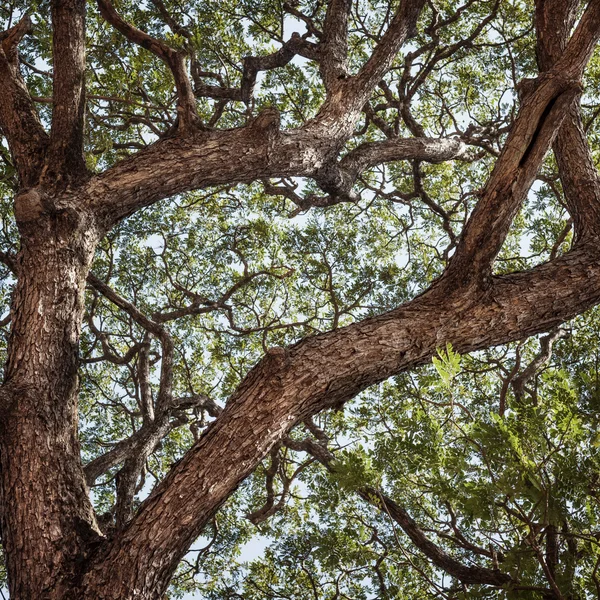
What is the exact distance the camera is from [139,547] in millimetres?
2574

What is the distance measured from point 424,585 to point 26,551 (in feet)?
11.4

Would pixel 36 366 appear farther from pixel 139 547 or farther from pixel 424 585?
pixel 424 585

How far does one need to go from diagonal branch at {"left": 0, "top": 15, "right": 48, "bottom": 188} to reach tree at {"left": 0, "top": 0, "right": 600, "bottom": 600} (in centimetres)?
2

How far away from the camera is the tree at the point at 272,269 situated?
2664 millimetres

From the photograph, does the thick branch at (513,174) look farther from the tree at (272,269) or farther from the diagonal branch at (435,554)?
the diagonal branch at (435,554)

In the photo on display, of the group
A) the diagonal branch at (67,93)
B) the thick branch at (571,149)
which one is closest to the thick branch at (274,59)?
the diagonal branch at (67,93)

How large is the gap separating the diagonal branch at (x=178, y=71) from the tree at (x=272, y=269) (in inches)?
Result: 0.6

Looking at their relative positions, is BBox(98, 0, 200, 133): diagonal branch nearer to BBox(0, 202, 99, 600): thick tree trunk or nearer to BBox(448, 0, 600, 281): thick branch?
BBox(0, 202, 99, 600): thick tree trunk

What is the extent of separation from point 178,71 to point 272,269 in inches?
129

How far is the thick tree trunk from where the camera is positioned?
2711mm

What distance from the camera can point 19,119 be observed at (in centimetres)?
425

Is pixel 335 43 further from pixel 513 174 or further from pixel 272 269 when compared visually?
pixel 513 174

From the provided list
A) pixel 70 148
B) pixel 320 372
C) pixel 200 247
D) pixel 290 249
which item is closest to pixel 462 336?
pixel 320 372

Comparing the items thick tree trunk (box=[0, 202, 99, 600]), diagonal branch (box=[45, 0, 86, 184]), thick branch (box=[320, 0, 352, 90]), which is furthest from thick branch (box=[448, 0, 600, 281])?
thick branch (box=[320, 0, 352, 90])
